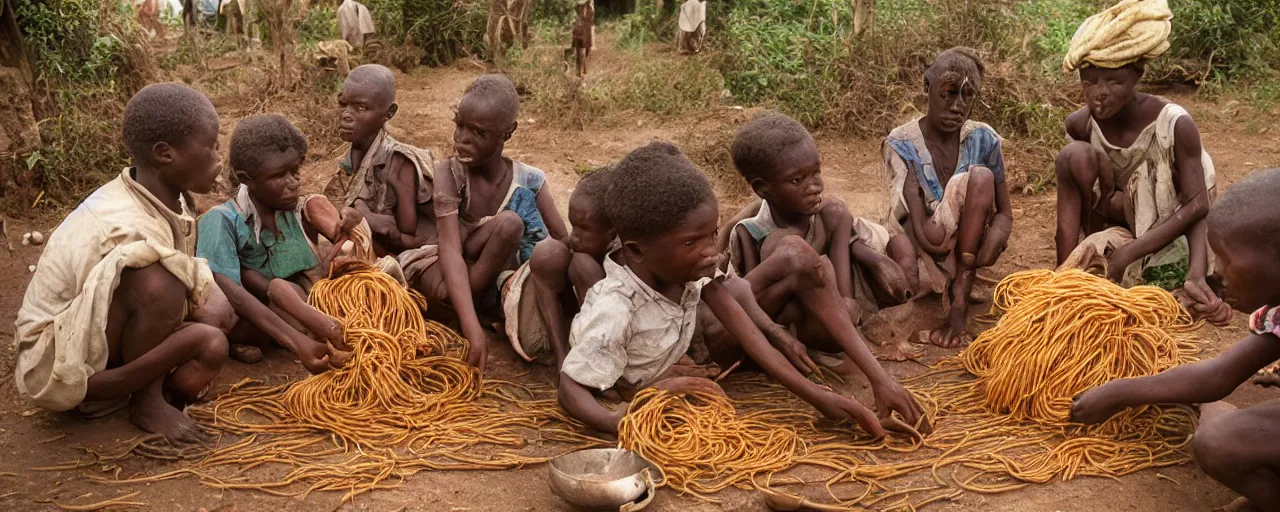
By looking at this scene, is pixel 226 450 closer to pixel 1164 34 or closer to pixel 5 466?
pixel 5 466

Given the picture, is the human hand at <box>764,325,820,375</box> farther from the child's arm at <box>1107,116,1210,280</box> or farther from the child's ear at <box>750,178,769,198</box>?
the child's arm at <box>1107,116,1210,280</box>

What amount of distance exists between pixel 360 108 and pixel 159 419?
1848 millimetres

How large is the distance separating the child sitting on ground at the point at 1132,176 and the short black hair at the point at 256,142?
340 centimetres

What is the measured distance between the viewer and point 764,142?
165 inches

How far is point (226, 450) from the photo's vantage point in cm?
355

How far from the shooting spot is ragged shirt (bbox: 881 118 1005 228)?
4.91m

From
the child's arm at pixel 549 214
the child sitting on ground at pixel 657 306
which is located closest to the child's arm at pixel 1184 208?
the child sitting on ground at pixel 657 306

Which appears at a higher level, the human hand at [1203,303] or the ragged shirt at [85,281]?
the ragged shirt at [85,281]

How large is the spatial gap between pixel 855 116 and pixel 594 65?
3.62m

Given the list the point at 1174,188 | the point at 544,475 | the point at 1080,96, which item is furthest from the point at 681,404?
the point at 1080,96

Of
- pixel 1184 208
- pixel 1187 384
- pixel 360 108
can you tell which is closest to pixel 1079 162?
pixel 1184 208

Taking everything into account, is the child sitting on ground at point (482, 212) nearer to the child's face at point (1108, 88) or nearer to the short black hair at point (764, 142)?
the short black hair at point (764, 142)

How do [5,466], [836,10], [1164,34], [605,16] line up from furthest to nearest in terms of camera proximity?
1. [605,16]
2. [836,10]
3. [1164,34]
4. [5,466]

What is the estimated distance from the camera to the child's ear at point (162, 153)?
3496 mm
